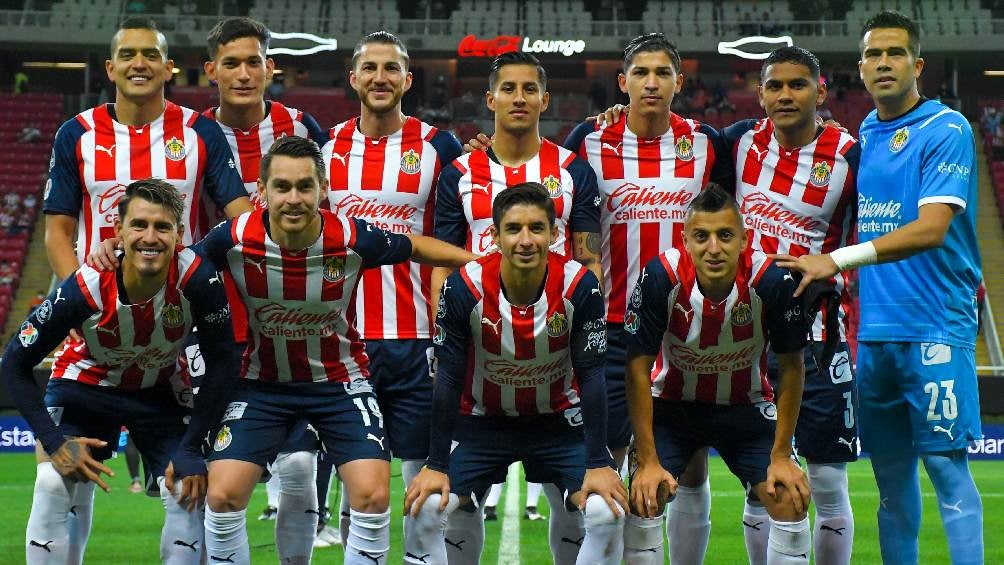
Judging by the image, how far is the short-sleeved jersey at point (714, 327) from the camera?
458cm

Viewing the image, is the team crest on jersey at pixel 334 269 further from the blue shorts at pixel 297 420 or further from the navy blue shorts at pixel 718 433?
the navy blue shorts at pixel 718 433

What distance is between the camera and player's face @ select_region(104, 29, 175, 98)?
507cm

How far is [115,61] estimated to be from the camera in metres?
5.12

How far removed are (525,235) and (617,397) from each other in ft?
3.31

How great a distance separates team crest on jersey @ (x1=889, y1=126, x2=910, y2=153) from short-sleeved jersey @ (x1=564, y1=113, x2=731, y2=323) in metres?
0.75

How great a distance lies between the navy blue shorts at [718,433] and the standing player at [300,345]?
3.47ft

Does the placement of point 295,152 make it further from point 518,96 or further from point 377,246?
point 518,96

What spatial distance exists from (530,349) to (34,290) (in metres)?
18.7

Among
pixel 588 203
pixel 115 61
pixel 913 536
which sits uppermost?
pixel 115 61

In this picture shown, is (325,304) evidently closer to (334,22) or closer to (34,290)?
(34,290)

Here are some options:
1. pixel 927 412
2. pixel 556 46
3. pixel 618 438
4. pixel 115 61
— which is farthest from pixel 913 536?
pixel 556 46

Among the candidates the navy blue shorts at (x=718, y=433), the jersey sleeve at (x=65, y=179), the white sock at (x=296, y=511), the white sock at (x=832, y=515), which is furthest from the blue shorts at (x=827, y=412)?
the jersey sleeve at (x=65, y=179)

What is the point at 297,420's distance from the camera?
15.6ft

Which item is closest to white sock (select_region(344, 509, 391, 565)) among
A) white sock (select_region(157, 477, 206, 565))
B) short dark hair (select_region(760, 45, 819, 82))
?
white sock (select_region(157, 477, 206, 565))
